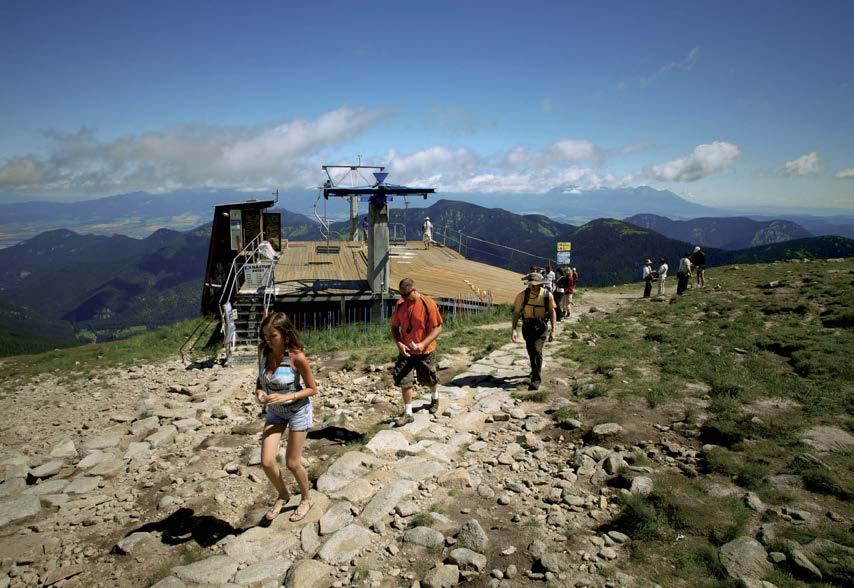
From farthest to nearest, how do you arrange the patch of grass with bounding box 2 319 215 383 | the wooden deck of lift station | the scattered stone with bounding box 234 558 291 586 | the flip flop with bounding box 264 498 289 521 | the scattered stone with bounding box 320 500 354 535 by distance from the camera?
the wooden deck of lift station < the patch of grass with bounding box 2 319 215 383 < the flip flop with bounding box 264 498 289 521 < the scattered stone with bounding box 320 500 354 535 < the scattered stone with bounding box 234 558 291 586

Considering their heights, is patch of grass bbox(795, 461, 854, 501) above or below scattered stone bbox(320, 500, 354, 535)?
above

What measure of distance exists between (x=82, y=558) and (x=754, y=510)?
7.08 meters

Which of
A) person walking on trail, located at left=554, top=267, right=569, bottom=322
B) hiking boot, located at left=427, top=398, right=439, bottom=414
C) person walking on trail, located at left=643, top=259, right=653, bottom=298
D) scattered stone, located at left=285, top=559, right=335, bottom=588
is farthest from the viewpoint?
person walking on trail, located at left=643, top=259, right=653, bottom=298

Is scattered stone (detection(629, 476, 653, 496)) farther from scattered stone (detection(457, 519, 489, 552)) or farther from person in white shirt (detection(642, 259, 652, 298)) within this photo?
person in white shirt (detection(642, 259, 652, 298))

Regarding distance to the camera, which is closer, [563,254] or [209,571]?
[209,571]

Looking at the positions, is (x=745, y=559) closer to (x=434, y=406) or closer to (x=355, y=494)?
(x=355, y=494)

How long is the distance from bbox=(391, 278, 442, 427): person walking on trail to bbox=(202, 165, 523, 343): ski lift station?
9440mm

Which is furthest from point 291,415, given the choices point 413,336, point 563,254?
point 563,254

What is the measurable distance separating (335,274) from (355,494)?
19.5 meters

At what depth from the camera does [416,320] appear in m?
7.46

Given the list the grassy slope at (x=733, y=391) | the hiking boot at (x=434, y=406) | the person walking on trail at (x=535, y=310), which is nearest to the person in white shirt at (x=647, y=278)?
the grassy slope at (x=733, y=391)

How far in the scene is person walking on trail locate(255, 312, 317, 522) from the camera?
4.94 m

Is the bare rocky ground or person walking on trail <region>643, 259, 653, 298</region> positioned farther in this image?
person walking on trail <region>643, 259, 653, 298</region>

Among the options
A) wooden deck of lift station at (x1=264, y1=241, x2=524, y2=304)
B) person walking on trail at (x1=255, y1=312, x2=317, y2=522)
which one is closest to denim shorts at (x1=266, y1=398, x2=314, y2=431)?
person walking on trail at (x1=255, y1=312, x2=317, y2=522)
